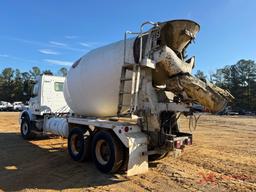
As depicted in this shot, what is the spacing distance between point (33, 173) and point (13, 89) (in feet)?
238

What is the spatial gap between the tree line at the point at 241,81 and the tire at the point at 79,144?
215ft

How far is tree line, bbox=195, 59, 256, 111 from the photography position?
73.3 m

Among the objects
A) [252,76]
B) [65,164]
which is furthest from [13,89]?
[65,164]

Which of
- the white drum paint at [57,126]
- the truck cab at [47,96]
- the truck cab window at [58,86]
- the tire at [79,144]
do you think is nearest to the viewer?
the tire at [79,144]

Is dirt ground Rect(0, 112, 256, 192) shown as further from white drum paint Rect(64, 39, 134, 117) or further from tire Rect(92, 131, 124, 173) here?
white drum paint Rect(64, 39, 134, 117)

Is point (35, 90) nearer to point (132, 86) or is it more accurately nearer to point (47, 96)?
point (47, 96)

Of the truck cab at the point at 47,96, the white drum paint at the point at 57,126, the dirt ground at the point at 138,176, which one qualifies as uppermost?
the truck cab at the point at 47,96

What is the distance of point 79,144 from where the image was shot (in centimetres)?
873

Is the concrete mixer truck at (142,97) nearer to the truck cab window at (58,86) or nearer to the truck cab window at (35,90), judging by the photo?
the truck cab window at (58,86)

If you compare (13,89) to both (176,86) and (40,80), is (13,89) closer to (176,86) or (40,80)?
(40,80)

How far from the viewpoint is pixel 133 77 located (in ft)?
24.1

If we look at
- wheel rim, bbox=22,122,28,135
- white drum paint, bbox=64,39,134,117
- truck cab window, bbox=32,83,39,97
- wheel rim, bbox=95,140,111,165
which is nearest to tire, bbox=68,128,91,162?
wheel rim, bbox=95,140,111,165

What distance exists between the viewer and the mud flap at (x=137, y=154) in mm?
6887

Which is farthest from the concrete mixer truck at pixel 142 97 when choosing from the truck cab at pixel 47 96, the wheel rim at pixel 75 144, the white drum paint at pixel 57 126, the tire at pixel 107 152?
the truck cab at pixel 47 96
